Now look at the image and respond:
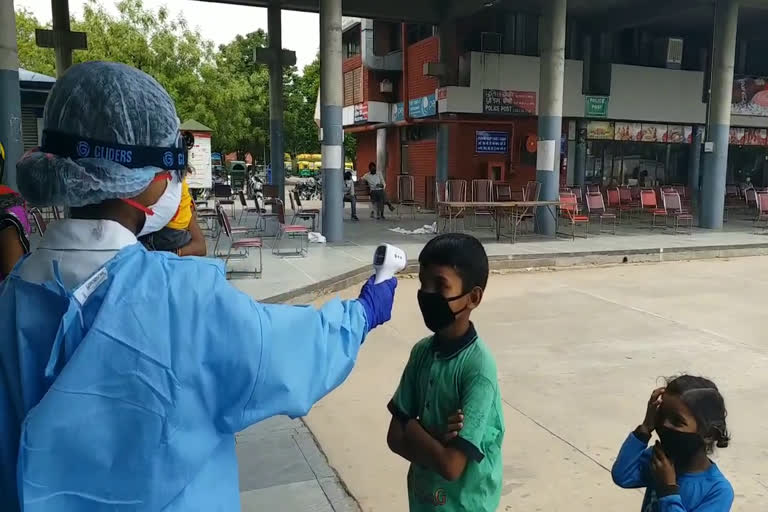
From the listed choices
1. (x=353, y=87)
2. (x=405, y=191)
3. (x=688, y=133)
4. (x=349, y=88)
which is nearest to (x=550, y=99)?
(x=405, y=191)

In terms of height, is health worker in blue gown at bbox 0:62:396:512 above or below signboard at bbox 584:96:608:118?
below

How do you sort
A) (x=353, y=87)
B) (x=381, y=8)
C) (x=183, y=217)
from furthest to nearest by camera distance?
(x=353, y=87) < (x=381, y=8) < (x=183, y=217)

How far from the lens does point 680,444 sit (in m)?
1.95

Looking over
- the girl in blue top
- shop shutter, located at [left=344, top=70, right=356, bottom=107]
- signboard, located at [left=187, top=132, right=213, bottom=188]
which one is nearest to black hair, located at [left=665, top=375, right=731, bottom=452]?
the girl in blue top

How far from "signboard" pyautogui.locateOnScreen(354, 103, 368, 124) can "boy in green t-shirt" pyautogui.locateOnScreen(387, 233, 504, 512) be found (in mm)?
20494

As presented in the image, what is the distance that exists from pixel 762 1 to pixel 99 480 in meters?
18.6

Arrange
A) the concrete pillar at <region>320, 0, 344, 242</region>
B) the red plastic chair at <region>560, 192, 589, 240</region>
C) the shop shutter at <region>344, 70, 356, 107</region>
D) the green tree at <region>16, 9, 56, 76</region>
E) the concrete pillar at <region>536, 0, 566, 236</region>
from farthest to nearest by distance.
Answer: the green tree at <region>16, 9, 56, 76</region> < the shop shutter at <region>344, 70, 356, 107</region> < the concrete pillar at <region>536, 0, 566, 236</region> < the red plastic chair at <region>560, 192, 589, 240</region> < the concrete pillar at <region>320, 0, 344, 242</region>

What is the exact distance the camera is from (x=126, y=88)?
1250 millimetres

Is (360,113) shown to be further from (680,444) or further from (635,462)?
(680,444)

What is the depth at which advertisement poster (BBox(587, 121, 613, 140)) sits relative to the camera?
1969 centimetres

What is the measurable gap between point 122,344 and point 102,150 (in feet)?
1.22

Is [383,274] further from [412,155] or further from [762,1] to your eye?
[412,155]

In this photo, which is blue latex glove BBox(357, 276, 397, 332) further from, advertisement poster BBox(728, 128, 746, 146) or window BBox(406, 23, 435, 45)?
advertisement poster BBox(728, 128, 746, 146)

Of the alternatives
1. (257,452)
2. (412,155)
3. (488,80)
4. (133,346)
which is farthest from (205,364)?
(412,155)
